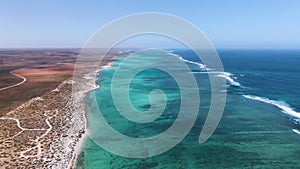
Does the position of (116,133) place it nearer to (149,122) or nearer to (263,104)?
(149,122)

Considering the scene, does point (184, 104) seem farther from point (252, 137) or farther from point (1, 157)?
point (1, 157)

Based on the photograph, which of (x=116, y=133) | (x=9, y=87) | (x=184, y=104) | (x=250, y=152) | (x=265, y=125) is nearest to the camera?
(x=250, y=152)

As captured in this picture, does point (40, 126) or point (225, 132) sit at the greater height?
point (225, 132)

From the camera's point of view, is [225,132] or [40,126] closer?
[225,132]

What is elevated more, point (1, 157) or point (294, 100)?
point (294, 100)

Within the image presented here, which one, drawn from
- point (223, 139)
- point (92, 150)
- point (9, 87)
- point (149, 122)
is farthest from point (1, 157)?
point (9, 87)

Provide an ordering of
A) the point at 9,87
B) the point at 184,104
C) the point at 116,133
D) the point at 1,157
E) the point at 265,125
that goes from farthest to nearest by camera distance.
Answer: the point at 9,87, the point at 184,104, the point at 265,125, the point at 116,133, the point at 1,157

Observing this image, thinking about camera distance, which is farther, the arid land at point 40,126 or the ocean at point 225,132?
the ocean at point 225,132

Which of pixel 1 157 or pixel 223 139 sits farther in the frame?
pixel 223 139

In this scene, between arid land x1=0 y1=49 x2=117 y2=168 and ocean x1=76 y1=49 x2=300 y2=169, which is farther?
ocean x1=76 y1=49 x2=300 y2=169
